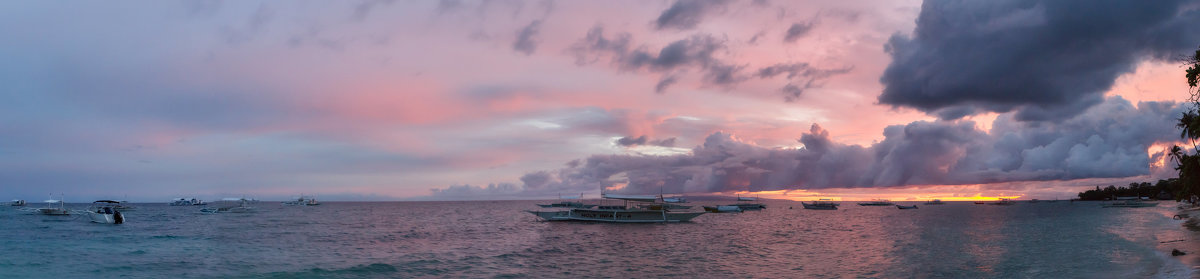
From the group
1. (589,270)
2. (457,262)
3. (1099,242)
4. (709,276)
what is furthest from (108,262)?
(1099,242)

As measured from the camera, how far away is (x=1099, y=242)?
52094 mm

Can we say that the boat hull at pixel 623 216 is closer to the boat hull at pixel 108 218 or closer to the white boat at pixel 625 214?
the white boat at pixel 625 214

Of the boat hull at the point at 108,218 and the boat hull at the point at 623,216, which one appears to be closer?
the boat hull at the point at 108,218

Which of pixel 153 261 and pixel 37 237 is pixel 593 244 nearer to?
pixel 153 261

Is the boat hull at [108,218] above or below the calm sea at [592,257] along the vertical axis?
above

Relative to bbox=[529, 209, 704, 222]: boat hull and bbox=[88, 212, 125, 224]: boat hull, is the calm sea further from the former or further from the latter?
bbox=[529, 209, 704, 222]: boat hull

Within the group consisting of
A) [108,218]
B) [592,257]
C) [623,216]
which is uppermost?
[108,218]

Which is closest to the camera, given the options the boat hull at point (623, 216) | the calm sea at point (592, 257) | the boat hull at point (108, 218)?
the calm sea at point (592, 257)

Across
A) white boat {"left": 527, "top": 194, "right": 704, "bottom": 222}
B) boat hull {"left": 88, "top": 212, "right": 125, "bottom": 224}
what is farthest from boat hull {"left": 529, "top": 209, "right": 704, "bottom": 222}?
boat hull {"left": 88, "top": 212, "right": 125, "bottom": 224}

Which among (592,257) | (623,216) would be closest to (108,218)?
(623,216)

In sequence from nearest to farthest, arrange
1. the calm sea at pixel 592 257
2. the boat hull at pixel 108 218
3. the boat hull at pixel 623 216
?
1. the calm sea at pixel 592 257
2. the boat hull at pixel 108 218
3. the boat hull at pixel 623 216

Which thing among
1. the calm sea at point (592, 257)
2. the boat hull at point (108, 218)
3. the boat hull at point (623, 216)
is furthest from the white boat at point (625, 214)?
the boat hull at point (108, 218)

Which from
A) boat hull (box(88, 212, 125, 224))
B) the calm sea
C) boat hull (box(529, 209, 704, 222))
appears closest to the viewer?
the calm sea

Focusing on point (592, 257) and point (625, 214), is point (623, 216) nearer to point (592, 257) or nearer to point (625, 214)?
point (625, 214)
